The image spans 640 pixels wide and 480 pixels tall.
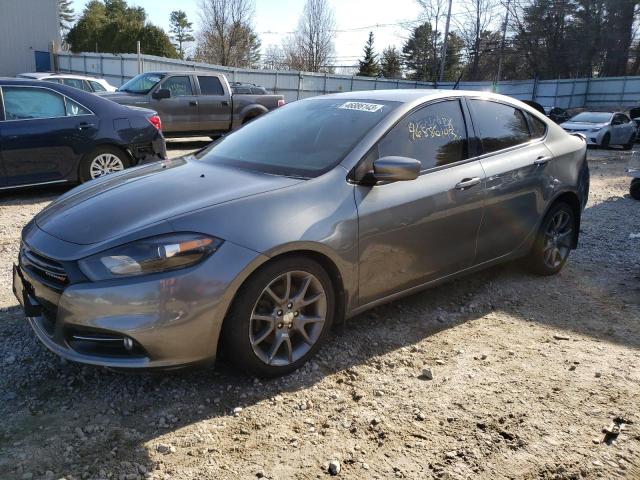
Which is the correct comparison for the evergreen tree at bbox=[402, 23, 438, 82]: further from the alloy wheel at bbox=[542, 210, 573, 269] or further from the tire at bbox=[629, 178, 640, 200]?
the alloy wheel at bbox=[542, 210, 573, 269]

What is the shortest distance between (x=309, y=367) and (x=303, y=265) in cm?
66

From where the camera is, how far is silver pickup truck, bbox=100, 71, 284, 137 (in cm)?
1188

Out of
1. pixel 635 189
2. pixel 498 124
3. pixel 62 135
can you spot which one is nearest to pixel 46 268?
pixel 498 124

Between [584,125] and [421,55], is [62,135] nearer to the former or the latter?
[584,125]

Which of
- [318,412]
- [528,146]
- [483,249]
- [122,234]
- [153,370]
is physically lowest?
[318,412]

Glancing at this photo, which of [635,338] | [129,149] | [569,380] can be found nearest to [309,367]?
[569,380]

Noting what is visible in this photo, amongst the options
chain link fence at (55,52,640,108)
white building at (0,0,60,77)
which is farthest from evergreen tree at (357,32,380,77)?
white building at (0,0,60,77)

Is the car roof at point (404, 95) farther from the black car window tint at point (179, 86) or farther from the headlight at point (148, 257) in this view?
the black car window tint at point (179, 86)

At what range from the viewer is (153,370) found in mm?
2619

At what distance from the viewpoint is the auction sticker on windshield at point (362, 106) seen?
369 cm

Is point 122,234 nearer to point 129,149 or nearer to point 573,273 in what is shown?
point 573,273

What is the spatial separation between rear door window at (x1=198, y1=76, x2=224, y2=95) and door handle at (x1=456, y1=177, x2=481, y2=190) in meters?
10.1

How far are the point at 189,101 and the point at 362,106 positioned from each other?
375 inches

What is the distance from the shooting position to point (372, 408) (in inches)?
112
